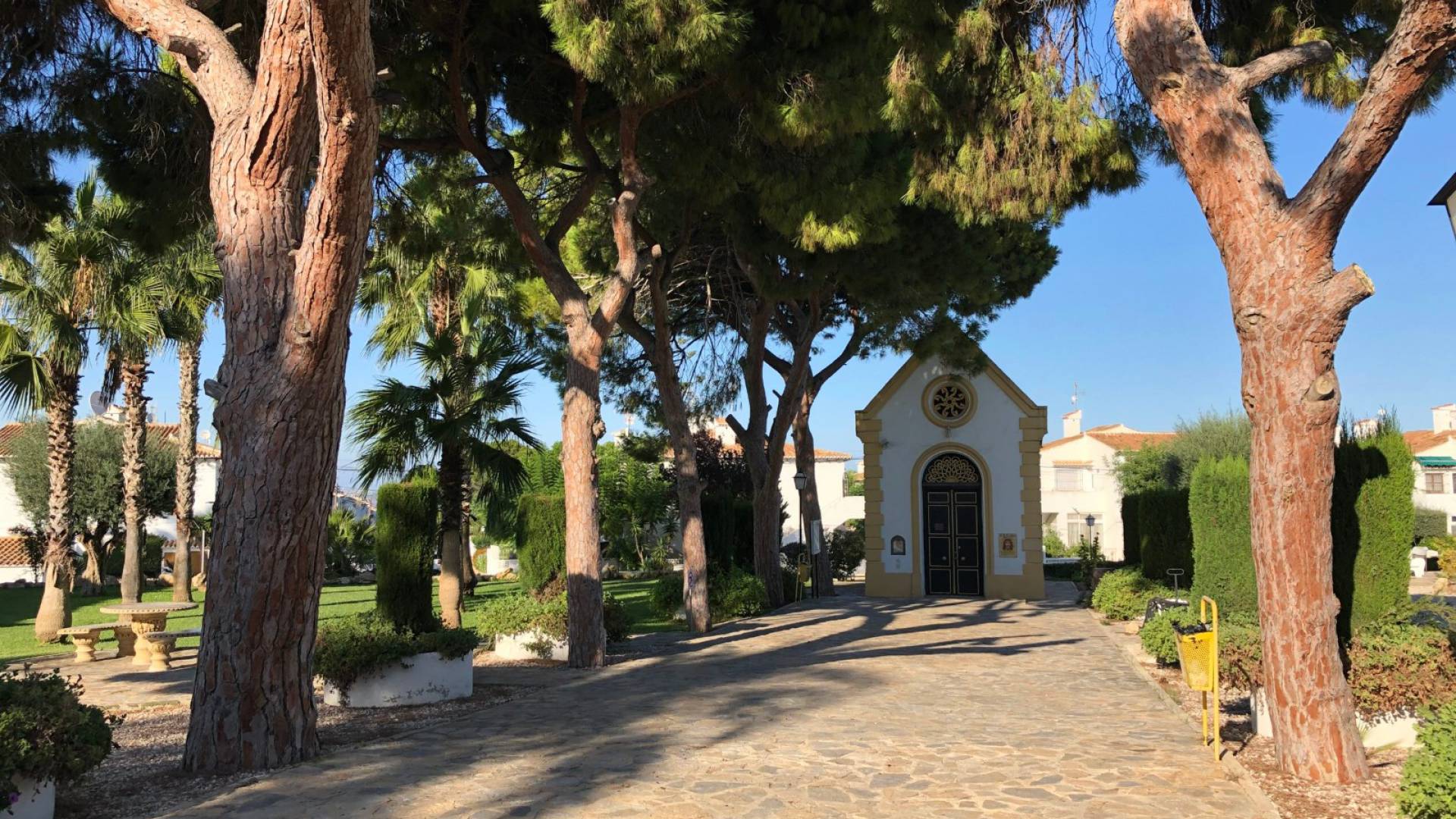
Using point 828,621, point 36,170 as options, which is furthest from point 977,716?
point 36,170

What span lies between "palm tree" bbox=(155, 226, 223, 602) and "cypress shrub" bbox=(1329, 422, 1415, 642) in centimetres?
1634

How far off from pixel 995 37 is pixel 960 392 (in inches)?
505

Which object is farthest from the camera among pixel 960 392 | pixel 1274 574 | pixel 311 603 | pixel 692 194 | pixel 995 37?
pixel 960 392

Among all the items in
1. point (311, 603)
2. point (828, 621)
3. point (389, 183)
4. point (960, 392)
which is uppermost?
point (389, 183)

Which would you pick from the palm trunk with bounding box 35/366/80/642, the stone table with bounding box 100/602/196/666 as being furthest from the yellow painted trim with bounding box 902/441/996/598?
the palm trunk with bounding box 35/366/80/642

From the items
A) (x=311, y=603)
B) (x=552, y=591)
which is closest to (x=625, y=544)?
(x=552, y=591)

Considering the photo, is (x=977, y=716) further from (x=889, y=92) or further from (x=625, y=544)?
(x=625, y=544)

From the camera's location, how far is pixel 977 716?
8477 mm

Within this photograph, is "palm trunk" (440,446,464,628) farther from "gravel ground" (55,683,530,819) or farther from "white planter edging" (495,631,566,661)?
"gravel ground" (55,683,530,819)

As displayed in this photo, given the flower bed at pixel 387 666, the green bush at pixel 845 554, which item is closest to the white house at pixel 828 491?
the green bush at pixel 845 554

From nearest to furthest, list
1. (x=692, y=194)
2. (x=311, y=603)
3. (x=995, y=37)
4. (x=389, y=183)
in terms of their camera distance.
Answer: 1. (x=311, y=603)
2. (x=995, y=37)
3. (x=389, y=183)
4. (x=692, y=194)

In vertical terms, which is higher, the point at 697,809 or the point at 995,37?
the point at 995,37

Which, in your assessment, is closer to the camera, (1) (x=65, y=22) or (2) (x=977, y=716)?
(2) (x=977, y=716)

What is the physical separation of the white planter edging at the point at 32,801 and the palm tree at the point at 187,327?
13.2m
